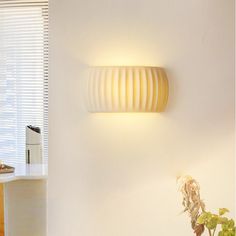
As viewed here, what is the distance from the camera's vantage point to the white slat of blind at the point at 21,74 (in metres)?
3.57

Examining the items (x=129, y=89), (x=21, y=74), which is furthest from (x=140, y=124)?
(x=21, y=74)

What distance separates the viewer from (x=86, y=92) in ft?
6.61

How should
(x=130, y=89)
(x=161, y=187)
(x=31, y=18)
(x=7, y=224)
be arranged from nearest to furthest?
(x=130, y=89), (x=161, y=187), (x=7, y=224), (x=31, y=18)

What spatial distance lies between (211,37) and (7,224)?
1732 mm

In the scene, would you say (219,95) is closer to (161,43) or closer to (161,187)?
(161,43)

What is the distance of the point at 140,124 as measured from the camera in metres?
2.07

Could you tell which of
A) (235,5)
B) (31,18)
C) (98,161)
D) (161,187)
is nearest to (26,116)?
(31,18)

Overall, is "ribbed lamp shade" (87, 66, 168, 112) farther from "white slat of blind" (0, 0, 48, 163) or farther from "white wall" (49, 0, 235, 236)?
"white slat of blind" (0, 0, 48, 163)

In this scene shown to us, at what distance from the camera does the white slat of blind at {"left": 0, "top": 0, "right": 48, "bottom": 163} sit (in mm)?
3574

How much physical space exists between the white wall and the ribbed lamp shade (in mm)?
111

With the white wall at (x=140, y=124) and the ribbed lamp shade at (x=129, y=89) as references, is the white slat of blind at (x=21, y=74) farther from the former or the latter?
the ribbed lamp shade at (x=129, y=89)

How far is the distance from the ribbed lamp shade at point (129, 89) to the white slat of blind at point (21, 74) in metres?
1.72

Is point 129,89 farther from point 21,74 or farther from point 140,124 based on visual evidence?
point 21,74

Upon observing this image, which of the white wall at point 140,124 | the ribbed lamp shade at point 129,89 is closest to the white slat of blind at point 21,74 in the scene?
the white wall at point 140,124
